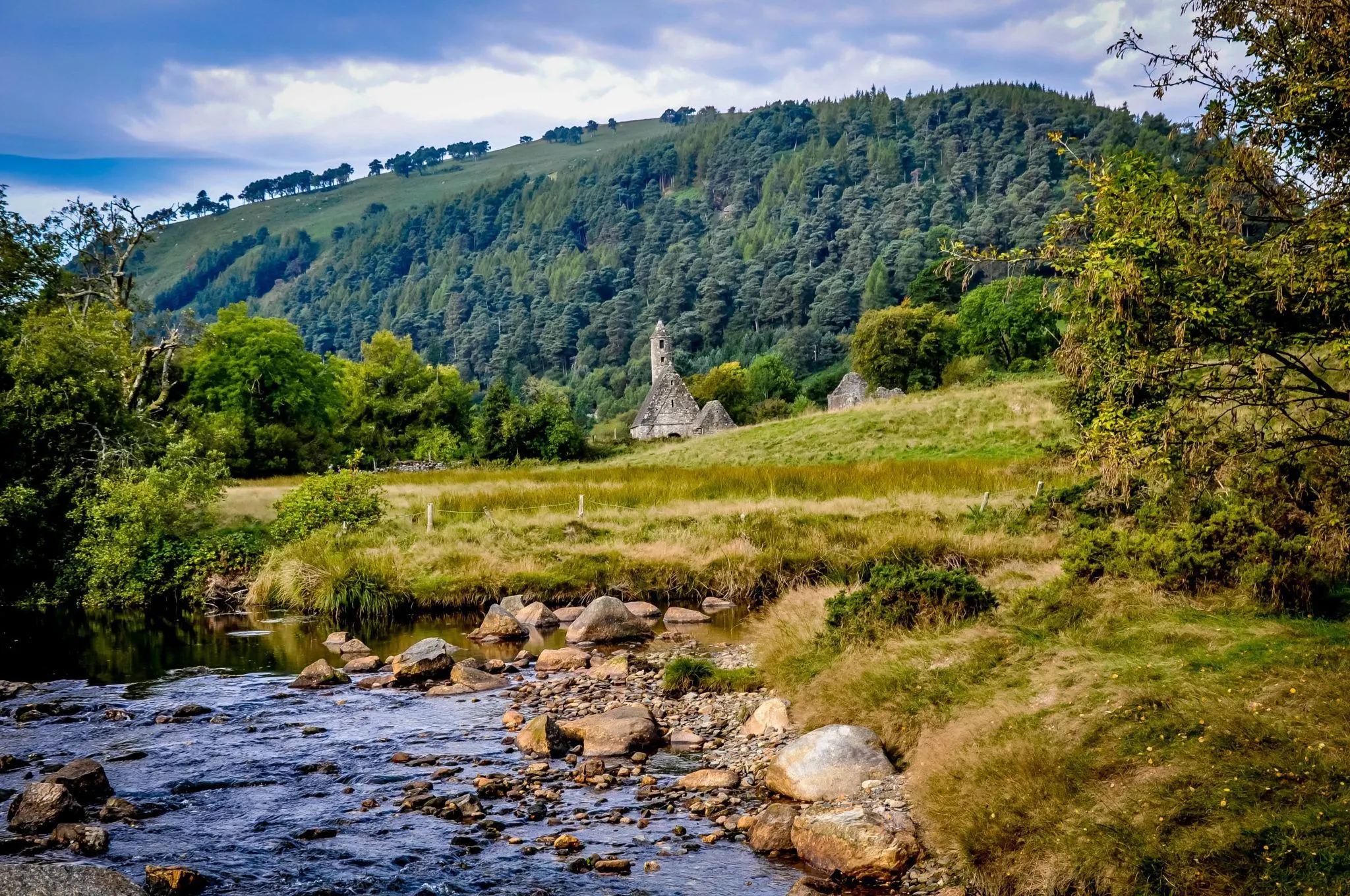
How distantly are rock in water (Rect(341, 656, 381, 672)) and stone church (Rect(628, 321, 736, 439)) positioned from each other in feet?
228

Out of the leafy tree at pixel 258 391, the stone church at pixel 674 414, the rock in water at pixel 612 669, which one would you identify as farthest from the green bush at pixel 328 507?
the stone church at pixel 674 414

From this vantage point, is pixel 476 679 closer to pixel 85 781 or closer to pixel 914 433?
pixel 85 781

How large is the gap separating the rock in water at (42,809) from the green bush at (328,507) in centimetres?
1644

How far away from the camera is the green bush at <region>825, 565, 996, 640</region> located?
1373 centimetres

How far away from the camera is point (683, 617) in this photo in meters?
21.1

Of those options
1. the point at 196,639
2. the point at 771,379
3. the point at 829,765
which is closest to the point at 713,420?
the point at 771,379

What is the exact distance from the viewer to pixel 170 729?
13867 mm

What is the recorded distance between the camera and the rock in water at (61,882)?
6859 mm

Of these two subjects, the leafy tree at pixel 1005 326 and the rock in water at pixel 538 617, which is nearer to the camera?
the rock in water at pixel 538 617

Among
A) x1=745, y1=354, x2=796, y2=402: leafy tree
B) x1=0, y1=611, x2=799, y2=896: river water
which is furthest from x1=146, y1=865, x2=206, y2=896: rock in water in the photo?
x1=745, y1=354, x2=796, y2=402: leafy tree

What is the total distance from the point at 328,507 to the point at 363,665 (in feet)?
36.2

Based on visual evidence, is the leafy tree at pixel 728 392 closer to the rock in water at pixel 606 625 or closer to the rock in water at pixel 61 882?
the rock in water at pixel 606 625

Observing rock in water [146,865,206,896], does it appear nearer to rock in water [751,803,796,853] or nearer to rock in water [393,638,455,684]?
rock in water [751,803,796,853]

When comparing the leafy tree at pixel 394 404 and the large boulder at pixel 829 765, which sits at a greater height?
the leafy tree at pixel 394 404
